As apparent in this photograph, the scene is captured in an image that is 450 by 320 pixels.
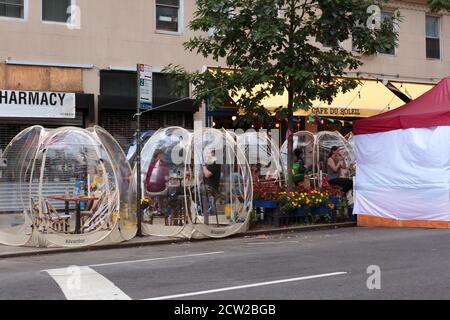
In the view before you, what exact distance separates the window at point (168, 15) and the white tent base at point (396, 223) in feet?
29.1

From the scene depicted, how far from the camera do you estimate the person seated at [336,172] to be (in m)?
17.1

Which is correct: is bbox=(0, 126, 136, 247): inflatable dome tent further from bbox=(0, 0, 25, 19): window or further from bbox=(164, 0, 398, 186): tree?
bbox=(0, 0, 25, 19): window

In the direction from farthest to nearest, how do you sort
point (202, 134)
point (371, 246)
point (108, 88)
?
1. point (108, 88)
2. point (202, 134)
3. point (371, 246)

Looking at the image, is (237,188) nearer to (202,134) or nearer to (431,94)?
(202,134)

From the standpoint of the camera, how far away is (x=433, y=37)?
25578mm

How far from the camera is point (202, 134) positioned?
13.6 m

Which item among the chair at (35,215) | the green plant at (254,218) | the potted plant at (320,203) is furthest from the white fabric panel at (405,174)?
the chair at (35,215)

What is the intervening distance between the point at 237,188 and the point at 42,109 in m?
6.85

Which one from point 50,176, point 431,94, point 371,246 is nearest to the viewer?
point 371,246

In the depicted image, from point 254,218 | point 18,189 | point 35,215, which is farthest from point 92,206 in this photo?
point 254,218

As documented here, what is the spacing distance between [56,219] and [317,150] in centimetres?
987

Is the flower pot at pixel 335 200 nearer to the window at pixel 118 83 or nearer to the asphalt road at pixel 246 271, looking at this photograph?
the asphalt road at pixel 246 271
